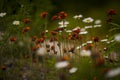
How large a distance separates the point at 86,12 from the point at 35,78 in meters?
5.19

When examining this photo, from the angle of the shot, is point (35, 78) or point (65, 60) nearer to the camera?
point (65, 60)

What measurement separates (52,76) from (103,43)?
0.83 meters

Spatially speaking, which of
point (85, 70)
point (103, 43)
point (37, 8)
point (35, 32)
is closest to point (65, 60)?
point (85, 70)

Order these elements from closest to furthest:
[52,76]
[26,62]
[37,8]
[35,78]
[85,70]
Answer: [85,70] < [52,76] < [35,78] < [26,62] < [37,8]

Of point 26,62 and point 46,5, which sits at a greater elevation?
point 46,5

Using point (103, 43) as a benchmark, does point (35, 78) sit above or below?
below

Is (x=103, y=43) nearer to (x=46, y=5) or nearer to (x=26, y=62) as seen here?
(x=26, y=62)

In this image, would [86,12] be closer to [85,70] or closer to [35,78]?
[35,78]

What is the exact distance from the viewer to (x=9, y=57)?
5844 mm

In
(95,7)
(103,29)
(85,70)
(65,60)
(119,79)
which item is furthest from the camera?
(95,7)

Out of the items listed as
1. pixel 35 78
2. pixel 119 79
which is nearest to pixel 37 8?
pixel 35 78

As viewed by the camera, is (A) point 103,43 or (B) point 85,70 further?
(A) point 103,43

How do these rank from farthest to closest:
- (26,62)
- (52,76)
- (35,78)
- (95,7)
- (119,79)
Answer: (95,7)
(26,62)
(35,78)
(52,76)
(119,79)

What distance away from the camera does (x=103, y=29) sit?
7.62 meters
